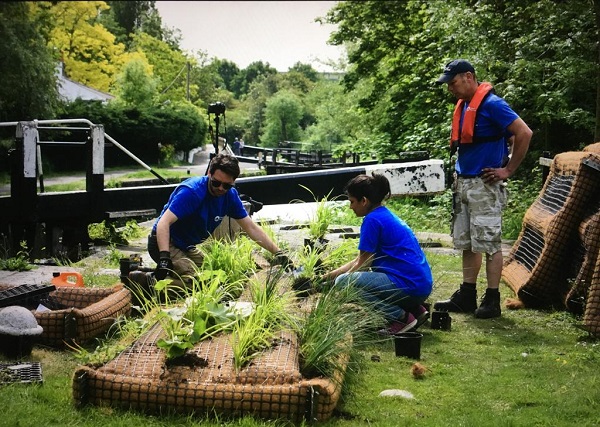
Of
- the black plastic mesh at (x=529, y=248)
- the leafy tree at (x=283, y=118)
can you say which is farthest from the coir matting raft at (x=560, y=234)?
the leafy tree at (x=283, y=118)

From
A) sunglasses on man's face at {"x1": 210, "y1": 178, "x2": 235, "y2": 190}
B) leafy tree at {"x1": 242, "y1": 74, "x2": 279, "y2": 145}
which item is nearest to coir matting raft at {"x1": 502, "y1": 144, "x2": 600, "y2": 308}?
sunglasses on man's face at {"x1": 210, "y1": 178, "x2": 235, "y2": 190}

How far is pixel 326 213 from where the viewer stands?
9.53 m

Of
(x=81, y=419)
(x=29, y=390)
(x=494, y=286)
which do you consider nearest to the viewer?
(x=81, y=419)

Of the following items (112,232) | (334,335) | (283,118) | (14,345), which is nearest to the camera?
(334,335)

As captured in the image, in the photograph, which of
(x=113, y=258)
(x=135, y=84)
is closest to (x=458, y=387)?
(x=113, y=258)

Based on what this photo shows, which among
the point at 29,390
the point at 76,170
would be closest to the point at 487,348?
the point at 29,390

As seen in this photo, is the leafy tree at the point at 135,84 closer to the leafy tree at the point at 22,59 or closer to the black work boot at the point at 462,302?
the black work boot at the point at 462,302

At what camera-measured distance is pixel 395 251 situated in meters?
5.95

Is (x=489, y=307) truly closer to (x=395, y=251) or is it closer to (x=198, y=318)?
(x=395, y=251)

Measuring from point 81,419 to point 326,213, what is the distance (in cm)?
581

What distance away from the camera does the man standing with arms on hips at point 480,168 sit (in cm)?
663

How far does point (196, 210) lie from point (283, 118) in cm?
6742

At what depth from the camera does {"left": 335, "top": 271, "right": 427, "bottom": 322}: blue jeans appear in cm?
577

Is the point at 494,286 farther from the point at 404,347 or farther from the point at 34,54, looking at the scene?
the point at 34,54
